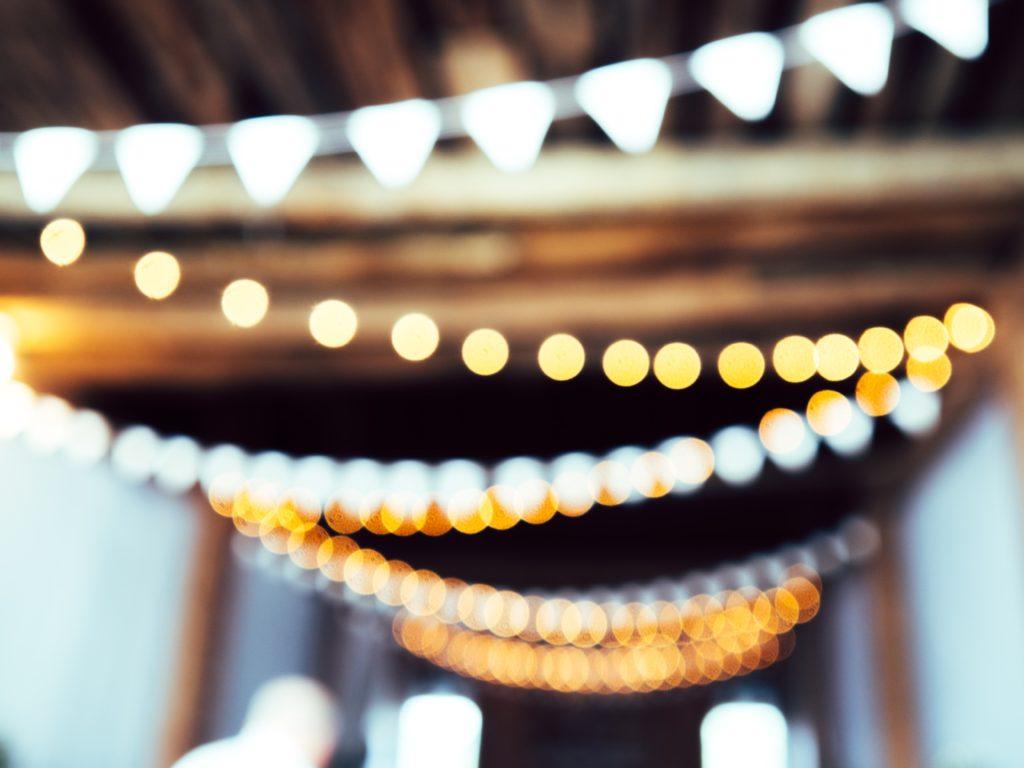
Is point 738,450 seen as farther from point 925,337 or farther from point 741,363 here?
point 925,337

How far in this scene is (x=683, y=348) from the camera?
460cm

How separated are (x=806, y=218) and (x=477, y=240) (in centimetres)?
125

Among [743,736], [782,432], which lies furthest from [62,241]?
[743,736]

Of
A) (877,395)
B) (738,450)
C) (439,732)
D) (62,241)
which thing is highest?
(62,241)

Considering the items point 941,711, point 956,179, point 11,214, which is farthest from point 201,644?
point 956,179

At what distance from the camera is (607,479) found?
5.59 m

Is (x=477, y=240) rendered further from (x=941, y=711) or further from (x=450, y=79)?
(x=941, y=711)

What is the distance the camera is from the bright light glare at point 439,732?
1105 cm

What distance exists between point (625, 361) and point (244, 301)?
5.62 feet

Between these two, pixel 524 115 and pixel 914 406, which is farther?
pixel 914 406

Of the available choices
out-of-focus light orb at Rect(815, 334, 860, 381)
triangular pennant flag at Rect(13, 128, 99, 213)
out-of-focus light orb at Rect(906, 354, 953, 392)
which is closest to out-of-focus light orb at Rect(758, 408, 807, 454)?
out-of-focus light orb at Rect(815, 334, 860, 381)

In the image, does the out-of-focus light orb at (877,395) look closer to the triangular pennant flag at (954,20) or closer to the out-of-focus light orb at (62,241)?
the triangular pennant flag at (954,20)

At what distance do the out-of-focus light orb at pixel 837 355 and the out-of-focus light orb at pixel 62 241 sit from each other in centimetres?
319

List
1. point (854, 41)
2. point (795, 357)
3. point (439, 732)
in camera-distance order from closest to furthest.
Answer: point (854, 41) → point (795, 357) → point (439, 732)
